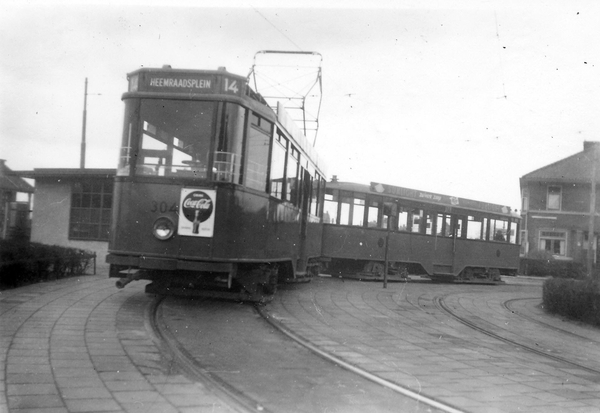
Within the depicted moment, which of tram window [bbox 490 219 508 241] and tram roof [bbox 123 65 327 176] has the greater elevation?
tram roof [bbox 123 65 327 176]

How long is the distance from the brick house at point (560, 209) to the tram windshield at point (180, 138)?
105 feet

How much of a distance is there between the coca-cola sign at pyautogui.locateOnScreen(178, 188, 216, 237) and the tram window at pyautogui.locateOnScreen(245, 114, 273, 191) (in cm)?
72

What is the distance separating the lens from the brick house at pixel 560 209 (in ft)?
121

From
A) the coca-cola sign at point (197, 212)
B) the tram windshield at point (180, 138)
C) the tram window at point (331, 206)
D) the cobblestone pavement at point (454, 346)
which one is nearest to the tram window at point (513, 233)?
the tram window at point (331, 206)

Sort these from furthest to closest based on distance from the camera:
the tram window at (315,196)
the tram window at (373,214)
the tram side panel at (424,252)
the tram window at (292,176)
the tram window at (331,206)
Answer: the tram window at (373,214), the tram side panel at (424,252), the tram window at (331,206), the tram window at (315,196), the tram window at (292,176)

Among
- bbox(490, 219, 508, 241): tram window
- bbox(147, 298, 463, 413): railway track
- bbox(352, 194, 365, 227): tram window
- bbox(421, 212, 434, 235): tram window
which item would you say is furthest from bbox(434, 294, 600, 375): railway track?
bbox(490, 219, 508, 241): tram window

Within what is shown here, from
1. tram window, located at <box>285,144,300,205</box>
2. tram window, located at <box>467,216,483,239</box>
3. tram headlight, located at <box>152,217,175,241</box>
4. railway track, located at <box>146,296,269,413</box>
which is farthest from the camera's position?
tram window, located at <box>467,216,483,239</box>

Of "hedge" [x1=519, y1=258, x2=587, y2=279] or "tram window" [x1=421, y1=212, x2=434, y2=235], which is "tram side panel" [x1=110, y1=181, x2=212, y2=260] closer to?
"tram window" [x1=421, y1=212, x2=434, y2=235]

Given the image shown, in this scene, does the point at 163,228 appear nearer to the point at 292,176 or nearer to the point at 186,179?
the point at 186,179

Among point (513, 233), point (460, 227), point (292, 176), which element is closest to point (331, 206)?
point (460, 227)

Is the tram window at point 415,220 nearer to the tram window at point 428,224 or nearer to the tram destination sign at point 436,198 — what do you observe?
the tram window at point 428,224

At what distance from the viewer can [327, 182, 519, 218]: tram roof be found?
18562mm

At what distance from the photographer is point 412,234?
1953cm

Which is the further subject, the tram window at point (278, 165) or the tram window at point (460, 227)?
the tram window at point (460, 227)
